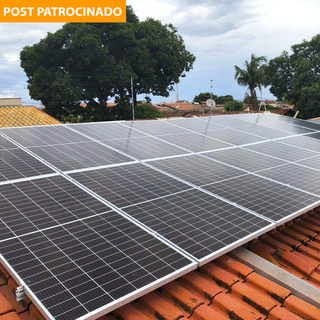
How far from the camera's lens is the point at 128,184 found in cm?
610

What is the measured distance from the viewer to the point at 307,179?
7453 mm

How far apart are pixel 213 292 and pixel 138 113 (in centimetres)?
4167

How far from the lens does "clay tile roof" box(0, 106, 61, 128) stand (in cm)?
2080

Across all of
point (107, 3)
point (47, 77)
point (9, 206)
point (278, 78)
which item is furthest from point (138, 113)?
point (9, 206)

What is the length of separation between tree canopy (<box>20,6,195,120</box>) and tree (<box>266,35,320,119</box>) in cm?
1416

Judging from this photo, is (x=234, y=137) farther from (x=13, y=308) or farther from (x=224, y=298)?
(x=13, y=308)

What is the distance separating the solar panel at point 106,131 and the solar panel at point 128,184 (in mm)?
2417

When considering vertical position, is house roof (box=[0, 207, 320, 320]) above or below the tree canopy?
below

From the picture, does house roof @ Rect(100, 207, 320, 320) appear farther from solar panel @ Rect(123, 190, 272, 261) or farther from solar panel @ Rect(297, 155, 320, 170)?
solar panel @ Rect(297, 155, 320, 170)

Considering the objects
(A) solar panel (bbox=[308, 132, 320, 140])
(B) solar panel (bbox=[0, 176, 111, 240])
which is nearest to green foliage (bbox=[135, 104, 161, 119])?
(A) solar panel (bbox=[308, 132, 320, 140])

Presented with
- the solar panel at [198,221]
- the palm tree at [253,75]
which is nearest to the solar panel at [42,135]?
→ the solar panel at [198,221]

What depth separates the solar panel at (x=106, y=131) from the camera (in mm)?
9086

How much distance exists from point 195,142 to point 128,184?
3.86 meters

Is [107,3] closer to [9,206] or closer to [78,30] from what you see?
[78,30]
